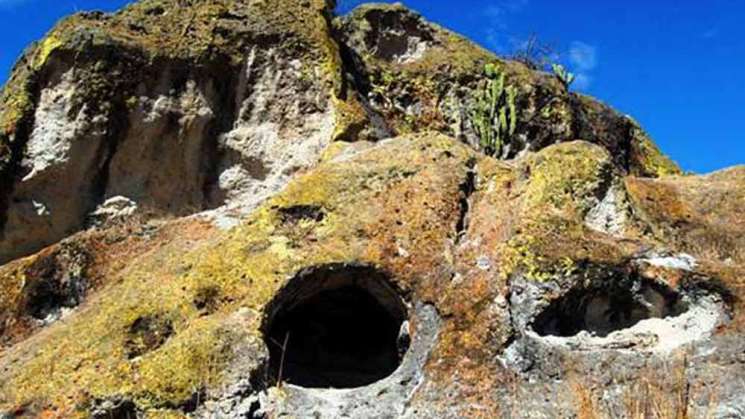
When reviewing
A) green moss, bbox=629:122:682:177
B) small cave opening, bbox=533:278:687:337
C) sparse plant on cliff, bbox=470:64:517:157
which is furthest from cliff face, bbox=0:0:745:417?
green moss, bbox=629:122:682:177

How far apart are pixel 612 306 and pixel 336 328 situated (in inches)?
126

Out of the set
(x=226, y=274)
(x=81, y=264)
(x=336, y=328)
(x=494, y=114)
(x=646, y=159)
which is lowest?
(x=226, y=274)

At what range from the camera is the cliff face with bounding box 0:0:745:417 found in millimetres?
8055

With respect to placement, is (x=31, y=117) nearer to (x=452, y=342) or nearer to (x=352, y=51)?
(x=352, y=51)

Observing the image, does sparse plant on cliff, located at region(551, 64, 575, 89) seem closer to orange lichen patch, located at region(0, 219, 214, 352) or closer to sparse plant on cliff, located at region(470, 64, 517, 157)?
sparse plant on cliff, located at region(470, 64, 517, 157)

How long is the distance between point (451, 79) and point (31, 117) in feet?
25.5

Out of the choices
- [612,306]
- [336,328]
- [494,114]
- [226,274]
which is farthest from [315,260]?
[494,114]

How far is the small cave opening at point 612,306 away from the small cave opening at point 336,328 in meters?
1.47

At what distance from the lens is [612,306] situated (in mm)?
8758

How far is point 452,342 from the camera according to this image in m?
8.39

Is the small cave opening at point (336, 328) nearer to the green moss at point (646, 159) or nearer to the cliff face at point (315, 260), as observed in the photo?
the cliff face at point (315, 260)

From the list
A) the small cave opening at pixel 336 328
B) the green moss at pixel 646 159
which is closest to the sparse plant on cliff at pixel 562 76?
the green moss at pixel 646 159

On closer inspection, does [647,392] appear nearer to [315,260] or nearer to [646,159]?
[315,260]

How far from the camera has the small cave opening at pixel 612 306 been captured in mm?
8594
